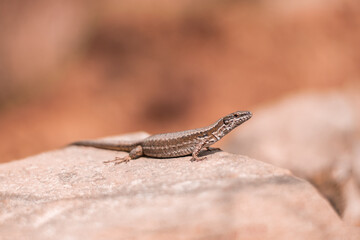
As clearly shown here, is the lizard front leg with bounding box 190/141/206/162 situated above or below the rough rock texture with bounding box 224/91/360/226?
above

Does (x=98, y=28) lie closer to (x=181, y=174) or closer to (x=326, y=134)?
(x=326, y=134)

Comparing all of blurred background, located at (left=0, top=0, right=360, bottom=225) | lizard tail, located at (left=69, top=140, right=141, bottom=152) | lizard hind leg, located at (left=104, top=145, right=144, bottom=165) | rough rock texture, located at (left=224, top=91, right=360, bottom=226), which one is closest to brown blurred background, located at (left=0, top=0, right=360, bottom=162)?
blurred background, located at (left=0, top=0, right=360, bottom=225)

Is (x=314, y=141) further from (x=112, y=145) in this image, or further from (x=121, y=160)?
(x=121, y=160)

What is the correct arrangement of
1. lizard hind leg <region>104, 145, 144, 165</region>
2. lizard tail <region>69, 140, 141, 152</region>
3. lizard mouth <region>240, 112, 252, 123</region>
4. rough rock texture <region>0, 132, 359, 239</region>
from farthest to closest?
lizard tail <region>69, 140, 141, 152</region> < lizard hind leg <region>104, 145, 144, 165</region> < lizard mouth <region>240, 112, 252, 123</region> < rough rock texture <region>0, 132, 359, 239</region>

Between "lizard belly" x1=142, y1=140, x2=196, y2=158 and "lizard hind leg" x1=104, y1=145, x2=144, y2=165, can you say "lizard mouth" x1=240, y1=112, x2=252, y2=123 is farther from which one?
"lizard hind leg" x1=104, y1=145, x2=144, y2=165

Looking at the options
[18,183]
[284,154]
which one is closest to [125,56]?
[284,154]

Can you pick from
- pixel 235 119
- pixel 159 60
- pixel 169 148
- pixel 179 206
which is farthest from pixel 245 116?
pixel 159 60

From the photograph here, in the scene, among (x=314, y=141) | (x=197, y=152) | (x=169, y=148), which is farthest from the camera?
(x=314, y=141)
